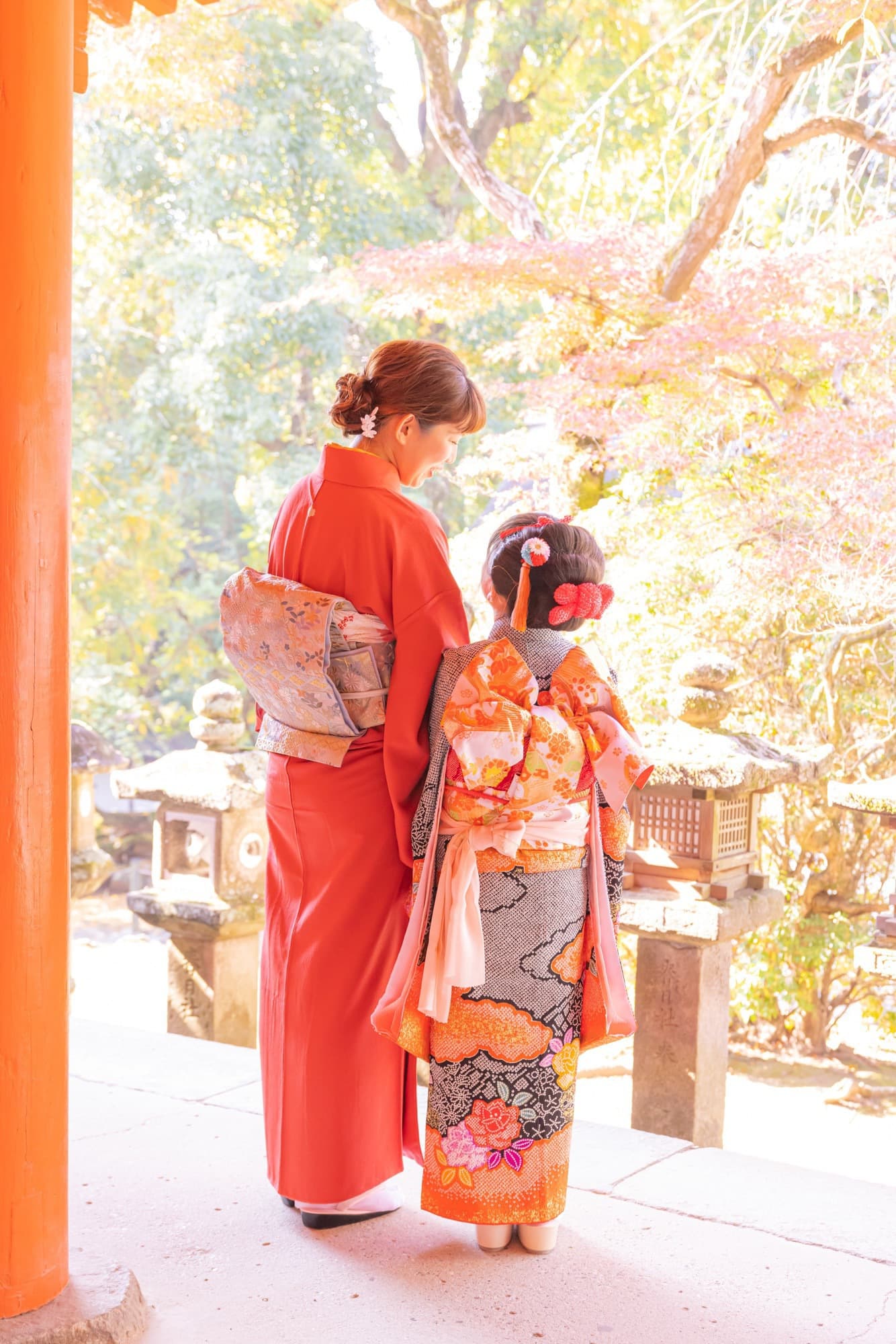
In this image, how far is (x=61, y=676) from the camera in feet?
6.47

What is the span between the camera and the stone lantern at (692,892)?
3.41m

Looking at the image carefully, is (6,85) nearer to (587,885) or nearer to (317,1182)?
(587,885)

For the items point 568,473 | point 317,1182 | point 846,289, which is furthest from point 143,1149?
point 846,289

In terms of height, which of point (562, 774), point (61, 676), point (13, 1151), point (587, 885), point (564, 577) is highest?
point (564, 577)

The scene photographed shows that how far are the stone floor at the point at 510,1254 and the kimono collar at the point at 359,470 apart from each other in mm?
1356

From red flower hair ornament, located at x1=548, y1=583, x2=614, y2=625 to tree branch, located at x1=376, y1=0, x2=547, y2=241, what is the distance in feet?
14.1

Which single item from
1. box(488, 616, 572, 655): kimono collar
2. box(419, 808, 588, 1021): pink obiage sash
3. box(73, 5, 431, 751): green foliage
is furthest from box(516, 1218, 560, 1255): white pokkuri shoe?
box(73, 5, 431, 751): green foliage

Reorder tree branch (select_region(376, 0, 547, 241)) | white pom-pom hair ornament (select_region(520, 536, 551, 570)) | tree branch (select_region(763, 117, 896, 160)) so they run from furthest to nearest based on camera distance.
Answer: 1. tree branch (select_region(376, 0, 547, 241))
2. tree branch (select_region(763, 117, 896, 160))
3. white pom-pom hair ornament (select_region(520, 536, 551, 570))

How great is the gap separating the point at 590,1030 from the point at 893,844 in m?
3.85

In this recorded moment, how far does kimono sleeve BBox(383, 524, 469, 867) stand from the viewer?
7.44 ft

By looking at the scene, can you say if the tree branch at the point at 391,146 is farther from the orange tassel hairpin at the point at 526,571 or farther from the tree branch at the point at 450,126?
the orange tassel hairpin at the point at 526,571

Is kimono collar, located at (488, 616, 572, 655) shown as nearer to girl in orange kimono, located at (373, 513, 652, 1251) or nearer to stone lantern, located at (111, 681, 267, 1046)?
girl in orange kimono, located at (373, 513, 652, 1251)

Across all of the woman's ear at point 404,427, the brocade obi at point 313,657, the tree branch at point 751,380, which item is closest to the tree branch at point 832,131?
the tree branch at point 751,380

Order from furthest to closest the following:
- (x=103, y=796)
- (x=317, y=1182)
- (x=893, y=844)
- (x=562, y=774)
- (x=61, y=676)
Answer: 1. (x=103, y=796)
2. (x=893, y=844)
3. (x=317, y=1182)
4. (x=562, y=774)
5. (x=61, y=676)
